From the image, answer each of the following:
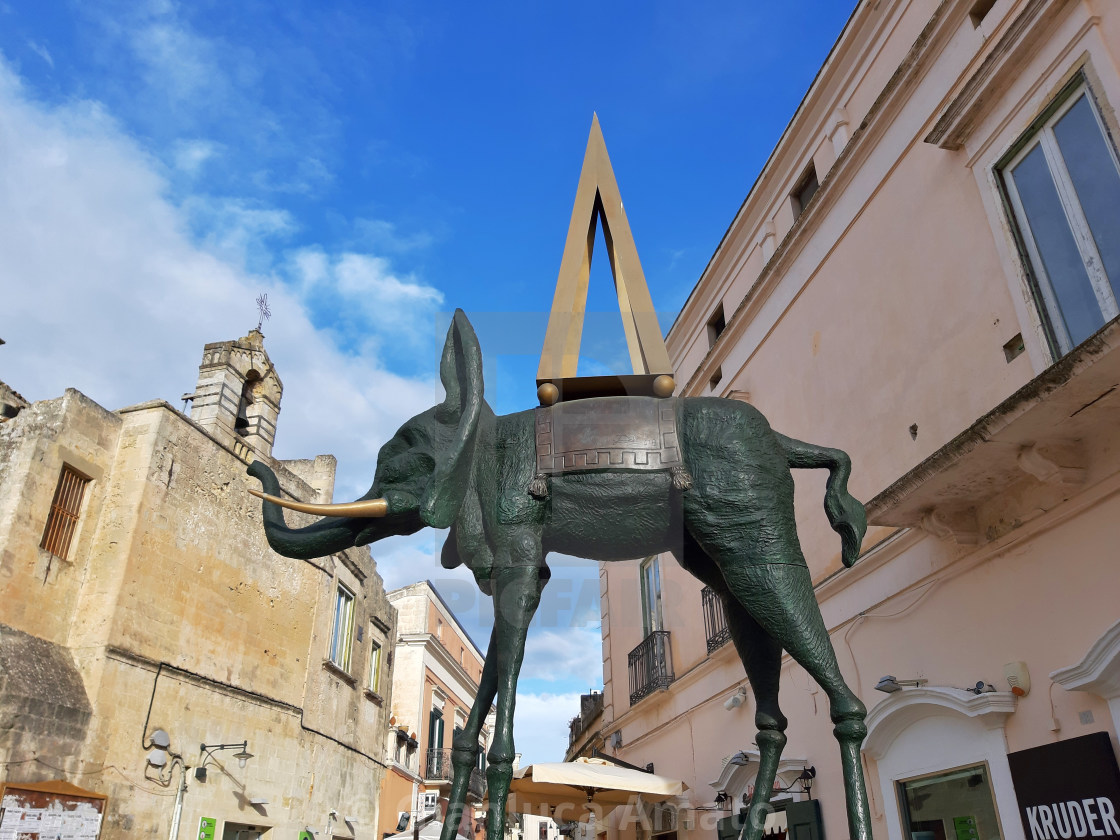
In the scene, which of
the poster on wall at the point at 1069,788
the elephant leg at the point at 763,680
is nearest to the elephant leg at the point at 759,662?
the elephant leg at the point at 763,680

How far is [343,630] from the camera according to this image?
16.8 meters

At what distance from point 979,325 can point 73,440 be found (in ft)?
35.8

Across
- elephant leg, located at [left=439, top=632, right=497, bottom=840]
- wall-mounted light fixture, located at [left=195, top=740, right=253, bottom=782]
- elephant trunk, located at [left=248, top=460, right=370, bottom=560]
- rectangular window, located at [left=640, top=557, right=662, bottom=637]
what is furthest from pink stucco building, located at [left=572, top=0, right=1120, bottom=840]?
wall-mounted light fixture, located at [left=195, top=740, right=253, bottom=782]

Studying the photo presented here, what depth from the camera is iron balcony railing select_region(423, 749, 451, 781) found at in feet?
86.4

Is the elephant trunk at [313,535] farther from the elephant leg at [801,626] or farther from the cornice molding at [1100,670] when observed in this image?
the cornice molding at [1100,670]

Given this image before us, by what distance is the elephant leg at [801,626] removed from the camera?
268 centimetres

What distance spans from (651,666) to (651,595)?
4.14 feet

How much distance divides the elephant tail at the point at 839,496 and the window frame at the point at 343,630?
14288 mm

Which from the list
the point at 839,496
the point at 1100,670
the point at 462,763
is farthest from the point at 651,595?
the point at 462,763

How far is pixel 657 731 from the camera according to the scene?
13195 millimetres

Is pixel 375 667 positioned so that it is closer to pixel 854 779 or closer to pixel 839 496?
pixel 839 496

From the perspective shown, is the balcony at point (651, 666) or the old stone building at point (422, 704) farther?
the old stone building at point (422, 704)

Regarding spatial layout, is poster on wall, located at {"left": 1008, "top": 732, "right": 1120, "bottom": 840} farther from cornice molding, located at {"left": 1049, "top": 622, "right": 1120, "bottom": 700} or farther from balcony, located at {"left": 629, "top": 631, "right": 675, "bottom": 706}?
balcony, located at {"left": 629, "top": 631, "right": 675, "bottom": 706}

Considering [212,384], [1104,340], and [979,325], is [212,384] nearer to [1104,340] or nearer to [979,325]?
[979,325]
